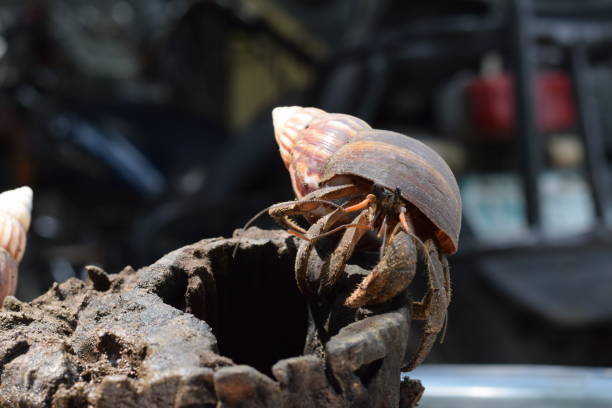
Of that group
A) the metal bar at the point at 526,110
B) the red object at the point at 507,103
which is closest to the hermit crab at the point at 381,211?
the metal bar at the point at 526,110

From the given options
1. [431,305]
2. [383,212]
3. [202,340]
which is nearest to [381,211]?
[383,212]

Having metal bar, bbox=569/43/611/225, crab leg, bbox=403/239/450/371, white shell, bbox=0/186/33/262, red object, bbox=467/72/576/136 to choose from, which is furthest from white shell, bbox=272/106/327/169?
red object, bbox=467/72/576/136

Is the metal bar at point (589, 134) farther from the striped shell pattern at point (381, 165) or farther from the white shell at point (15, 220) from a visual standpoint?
the white shell at point (15, 220)

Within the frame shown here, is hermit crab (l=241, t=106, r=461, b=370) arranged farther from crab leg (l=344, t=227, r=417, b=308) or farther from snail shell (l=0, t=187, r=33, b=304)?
snail shell (l=0, t=187, r=33, b=304)

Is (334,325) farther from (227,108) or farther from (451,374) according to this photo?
(227,108)

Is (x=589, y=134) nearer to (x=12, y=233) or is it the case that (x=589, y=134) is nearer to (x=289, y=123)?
(x=289, y=123)

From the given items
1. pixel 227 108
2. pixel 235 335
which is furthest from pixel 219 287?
pixel 227 108
